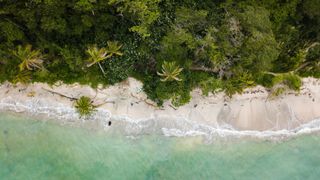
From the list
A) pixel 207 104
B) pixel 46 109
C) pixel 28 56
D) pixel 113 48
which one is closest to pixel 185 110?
pixel 207 104

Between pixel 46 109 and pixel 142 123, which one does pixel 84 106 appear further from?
pixel 142 123

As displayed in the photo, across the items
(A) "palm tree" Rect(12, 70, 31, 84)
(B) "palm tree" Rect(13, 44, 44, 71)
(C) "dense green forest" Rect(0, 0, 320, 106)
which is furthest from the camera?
(A) "palm tree" Rect(12, 70, 31, 84)

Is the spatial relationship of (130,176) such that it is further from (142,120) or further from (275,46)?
(275,46)

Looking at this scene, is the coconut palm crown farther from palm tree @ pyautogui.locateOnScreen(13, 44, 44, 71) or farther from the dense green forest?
palm tree @ pyautogui.locateOnScreen(13, 44, 44, 71)

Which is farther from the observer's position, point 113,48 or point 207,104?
point 207,104

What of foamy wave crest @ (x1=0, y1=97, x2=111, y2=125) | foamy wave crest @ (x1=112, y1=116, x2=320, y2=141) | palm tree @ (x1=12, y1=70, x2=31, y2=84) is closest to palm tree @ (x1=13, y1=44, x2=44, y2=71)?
palm tree @ (x1=12, y1=70, x2=31, y2=84)

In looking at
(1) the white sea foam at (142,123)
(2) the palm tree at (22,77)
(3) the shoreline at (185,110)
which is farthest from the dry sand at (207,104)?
(2) the palm tree at (22,77)

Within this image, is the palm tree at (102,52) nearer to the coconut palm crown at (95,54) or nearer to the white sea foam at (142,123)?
the coconut palm crown at (95,54)
